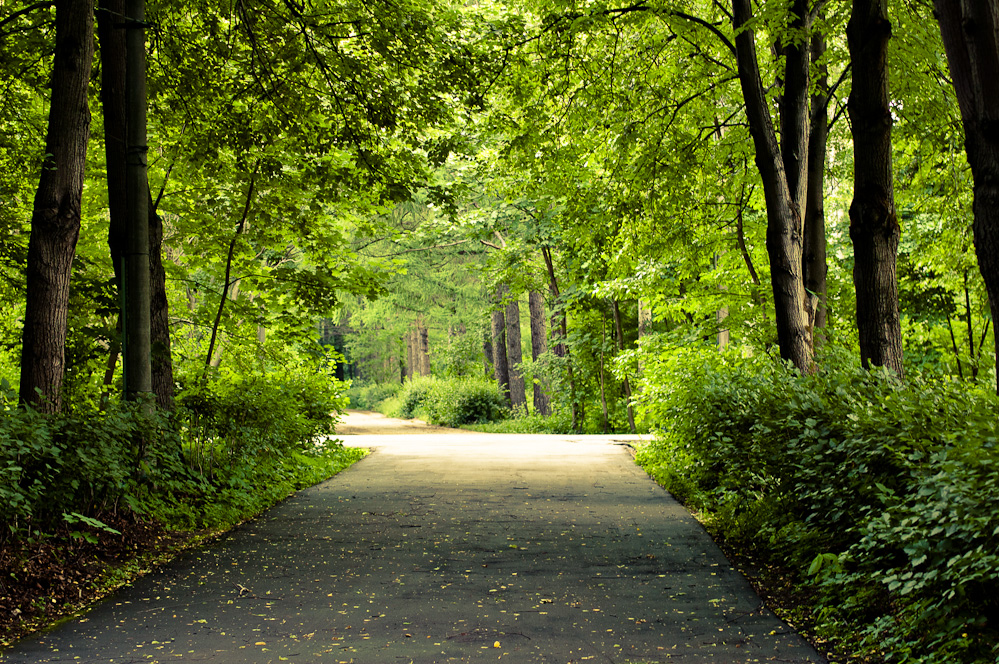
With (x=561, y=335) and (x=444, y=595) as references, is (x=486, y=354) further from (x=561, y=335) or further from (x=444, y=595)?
(x=444, y=595)

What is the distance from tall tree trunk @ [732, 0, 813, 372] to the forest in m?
0.04

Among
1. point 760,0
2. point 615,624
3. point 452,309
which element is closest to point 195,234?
point 760,0

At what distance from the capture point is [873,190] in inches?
343

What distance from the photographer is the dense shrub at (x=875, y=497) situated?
3.83 m

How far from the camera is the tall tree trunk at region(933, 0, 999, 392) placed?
5141 millimetres

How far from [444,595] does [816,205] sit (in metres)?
8.96

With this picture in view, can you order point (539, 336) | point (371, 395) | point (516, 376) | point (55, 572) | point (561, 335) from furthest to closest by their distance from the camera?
point (371, 395)
point (516, 376)
point (539, 336)
point (561, 335)
point (55, 572)

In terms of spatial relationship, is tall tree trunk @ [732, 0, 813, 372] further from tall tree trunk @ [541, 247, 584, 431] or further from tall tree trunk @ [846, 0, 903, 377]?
tall tree trunk @ [541, 247, 584, 431]

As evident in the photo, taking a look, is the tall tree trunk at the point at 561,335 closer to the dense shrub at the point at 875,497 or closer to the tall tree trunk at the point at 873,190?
the tall tree trunk at the point at 873,190

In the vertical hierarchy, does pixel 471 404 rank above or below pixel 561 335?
below

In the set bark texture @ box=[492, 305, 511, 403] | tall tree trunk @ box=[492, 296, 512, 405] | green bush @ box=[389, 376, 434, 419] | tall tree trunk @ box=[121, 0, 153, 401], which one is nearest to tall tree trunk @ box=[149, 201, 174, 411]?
tall tree trunk @ box=[121, 0, 153, 401]

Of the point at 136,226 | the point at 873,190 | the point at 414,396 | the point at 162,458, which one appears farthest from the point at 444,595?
the point at 414,396

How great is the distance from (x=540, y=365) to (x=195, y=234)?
58.0ft

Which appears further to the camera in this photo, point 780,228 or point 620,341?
point 620,341
